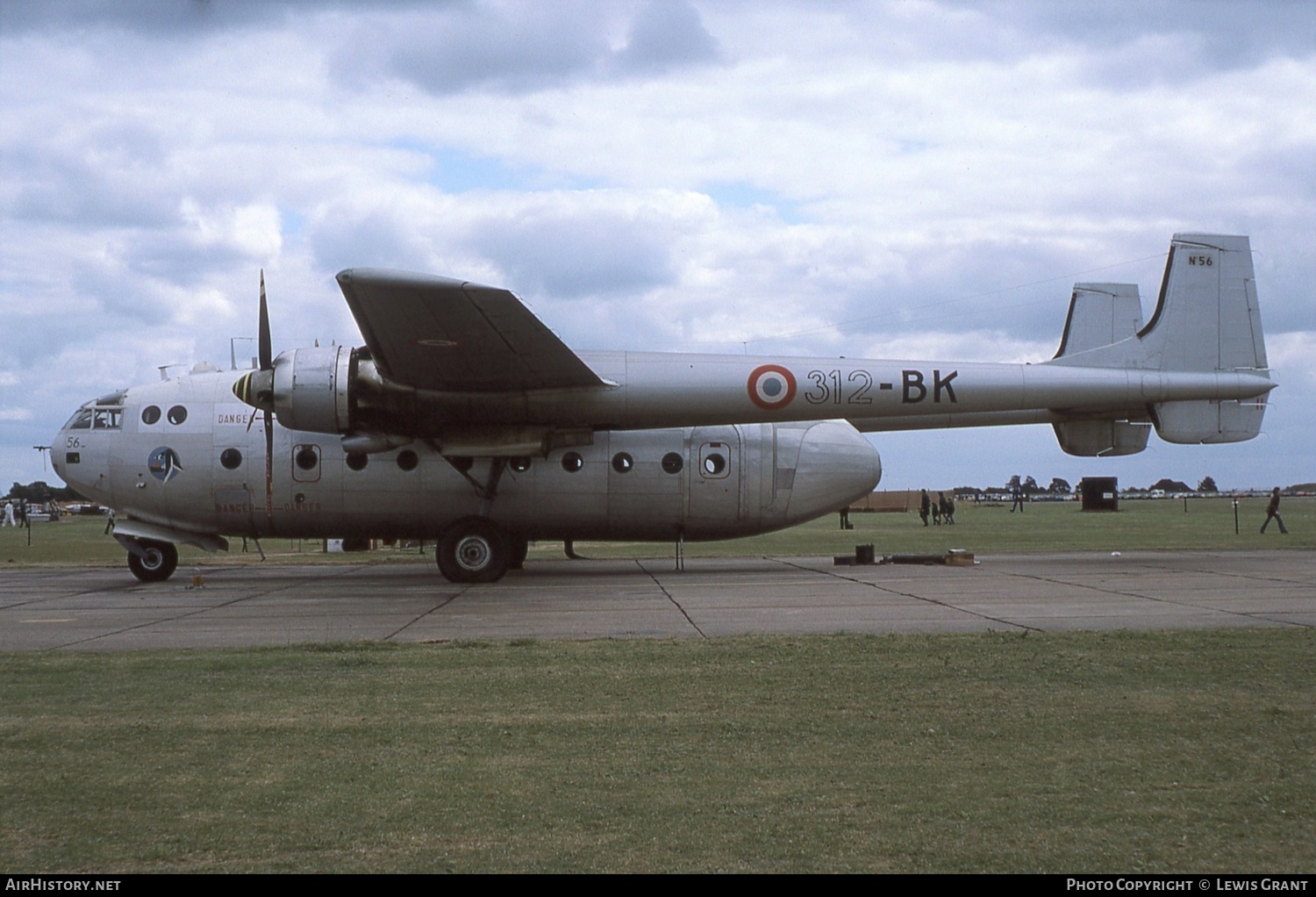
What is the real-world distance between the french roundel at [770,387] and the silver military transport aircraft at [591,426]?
38 millimetres

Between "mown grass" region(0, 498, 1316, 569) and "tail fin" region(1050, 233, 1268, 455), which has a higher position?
"tail fin" region(1050, 233, 1268, 455)

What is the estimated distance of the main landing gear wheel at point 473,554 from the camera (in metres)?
21.1

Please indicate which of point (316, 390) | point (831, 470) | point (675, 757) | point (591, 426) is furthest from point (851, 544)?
point (675, 757)

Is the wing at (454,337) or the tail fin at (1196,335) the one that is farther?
the tail fin at (1196,335)

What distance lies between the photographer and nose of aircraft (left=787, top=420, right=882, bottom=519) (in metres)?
22.9

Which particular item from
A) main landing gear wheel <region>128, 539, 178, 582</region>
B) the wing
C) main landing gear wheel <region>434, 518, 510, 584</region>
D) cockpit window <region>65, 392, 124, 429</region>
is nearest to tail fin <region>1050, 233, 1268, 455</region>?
Answer: the wing

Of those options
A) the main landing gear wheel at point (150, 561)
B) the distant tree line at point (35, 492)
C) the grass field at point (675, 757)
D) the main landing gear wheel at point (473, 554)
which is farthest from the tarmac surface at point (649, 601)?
the distant tree line at point (35, 492)

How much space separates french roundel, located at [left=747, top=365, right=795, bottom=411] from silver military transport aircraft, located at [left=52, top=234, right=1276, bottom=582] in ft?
0.13

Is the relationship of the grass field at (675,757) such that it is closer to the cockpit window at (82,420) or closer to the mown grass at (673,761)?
the mown grass at (673,761)

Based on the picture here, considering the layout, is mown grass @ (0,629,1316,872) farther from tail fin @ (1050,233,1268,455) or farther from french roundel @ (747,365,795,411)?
tail fin @ (1050,233,1268,455)

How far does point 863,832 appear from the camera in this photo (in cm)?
575
